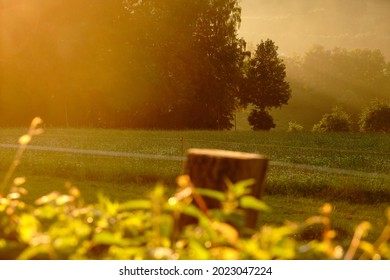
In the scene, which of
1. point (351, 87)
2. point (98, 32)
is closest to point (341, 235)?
point (98, 32)

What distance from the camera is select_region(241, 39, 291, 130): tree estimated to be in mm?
75688

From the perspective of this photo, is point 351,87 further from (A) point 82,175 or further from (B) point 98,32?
(A) point 82,175

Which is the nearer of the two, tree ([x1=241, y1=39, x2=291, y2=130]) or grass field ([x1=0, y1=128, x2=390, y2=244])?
grass field ([x1=0, y1=128, x2=390, y2=244])

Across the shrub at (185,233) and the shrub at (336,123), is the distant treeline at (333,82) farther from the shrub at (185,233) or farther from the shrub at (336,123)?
the shrub at (185,233)

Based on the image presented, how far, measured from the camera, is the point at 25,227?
320 cm

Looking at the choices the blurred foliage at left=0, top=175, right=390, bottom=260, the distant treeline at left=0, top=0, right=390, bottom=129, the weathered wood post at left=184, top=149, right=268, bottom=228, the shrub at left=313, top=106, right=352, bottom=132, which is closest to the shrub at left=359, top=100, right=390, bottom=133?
the shrub at left=313, top=106, right=352, bottom=132

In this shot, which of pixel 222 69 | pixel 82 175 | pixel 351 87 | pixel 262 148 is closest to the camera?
pixel 82 175

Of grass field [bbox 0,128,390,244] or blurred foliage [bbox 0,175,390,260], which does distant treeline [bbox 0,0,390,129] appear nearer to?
grass field [bbox 0,128,390,244]

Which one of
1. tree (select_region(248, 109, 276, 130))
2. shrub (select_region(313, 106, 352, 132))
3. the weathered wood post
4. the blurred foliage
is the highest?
the weathered wood post

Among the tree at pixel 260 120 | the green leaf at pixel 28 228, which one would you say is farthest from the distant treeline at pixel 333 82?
the green leaf at pixel 28 228

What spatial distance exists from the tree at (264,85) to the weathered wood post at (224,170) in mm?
68259

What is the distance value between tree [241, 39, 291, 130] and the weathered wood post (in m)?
68.3

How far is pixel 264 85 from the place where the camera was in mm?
79500
